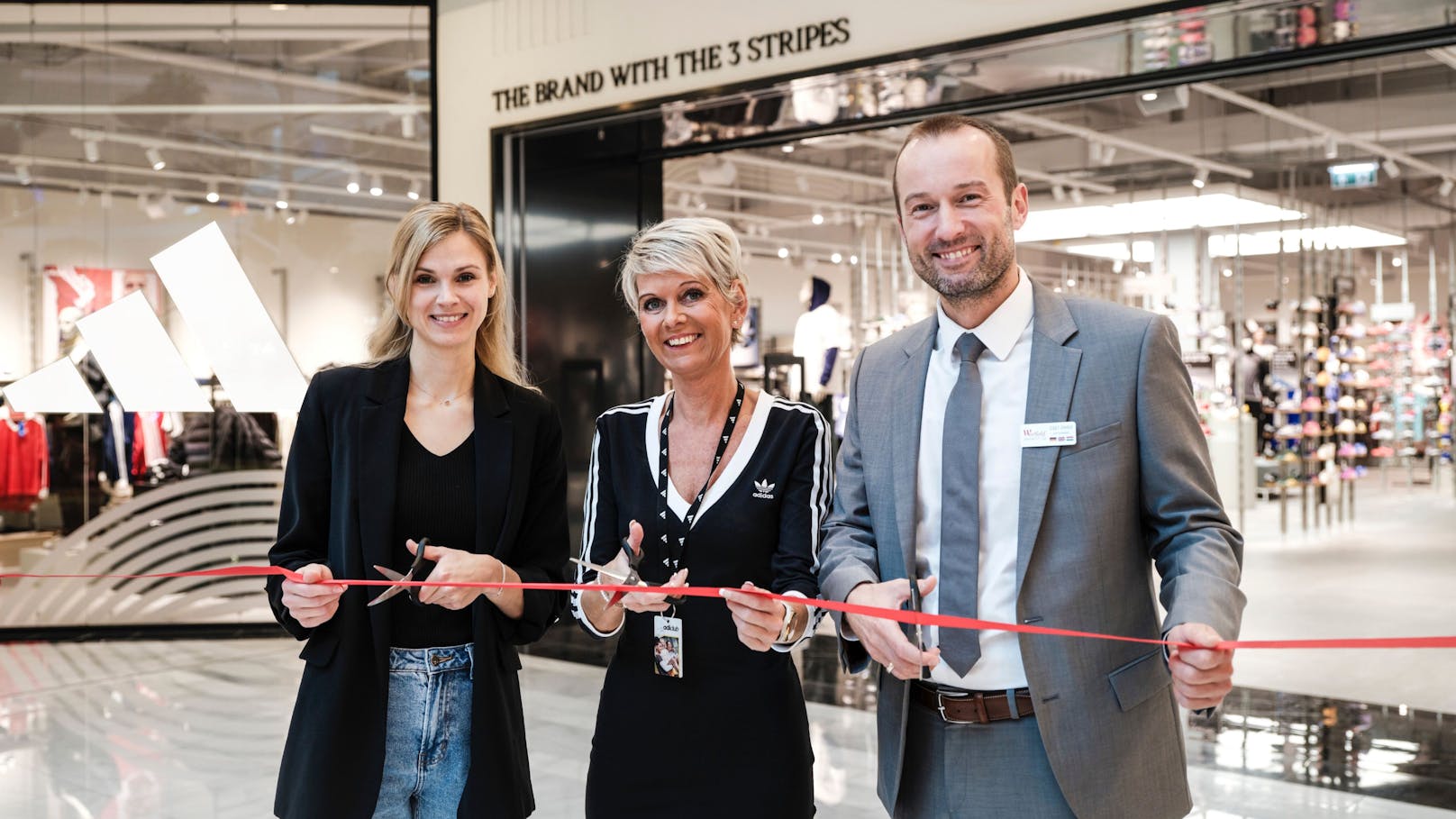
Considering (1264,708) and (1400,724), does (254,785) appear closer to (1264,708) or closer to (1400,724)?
(1264,708)

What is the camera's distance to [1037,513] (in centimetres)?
171

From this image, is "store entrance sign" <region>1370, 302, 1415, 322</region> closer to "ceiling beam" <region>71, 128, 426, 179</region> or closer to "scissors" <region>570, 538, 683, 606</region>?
"ceiling beam" <region>71, 128, 426, 179</region>

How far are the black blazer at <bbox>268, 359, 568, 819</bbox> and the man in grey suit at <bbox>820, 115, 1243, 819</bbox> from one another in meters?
0.64

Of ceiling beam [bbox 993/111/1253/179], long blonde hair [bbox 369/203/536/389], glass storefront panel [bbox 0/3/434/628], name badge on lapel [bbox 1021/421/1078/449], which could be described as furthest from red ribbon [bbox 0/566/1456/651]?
ceiling beam [bbox 993/111/1253/179]

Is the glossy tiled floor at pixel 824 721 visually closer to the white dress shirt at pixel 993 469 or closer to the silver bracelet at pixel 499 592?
the silver bracelet at pixel 499 592

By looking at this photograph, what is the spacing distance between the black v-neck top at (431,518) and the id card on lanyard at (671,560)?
35 centimetres

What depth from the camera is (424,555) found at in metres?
1.98

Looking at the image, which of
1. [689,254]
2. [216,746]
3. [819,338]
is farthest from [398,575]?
[819,338]

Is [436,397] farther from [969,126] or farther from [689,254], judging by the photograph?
[969,126]

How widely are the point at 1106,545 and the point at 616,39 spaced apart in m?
5.13

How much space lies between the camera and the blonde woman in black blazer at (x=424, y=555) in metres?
2.01

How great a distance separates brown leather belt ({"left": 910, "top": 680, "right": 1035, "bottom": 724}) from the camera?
1741mm

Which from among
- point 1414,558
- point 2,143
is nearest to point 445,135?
point 2,143

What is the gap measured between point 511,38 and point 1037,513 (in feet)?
18.7
